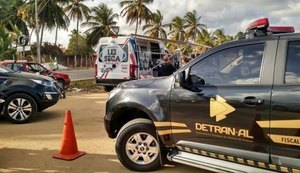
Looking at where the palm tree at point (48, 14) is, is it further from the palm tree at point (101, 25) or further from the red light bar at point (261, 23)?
the red light bar at point (261, 23)

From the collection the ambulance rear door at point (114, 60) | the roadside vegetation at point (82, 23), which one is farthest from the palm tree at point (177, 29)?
the ambulance rear door at point (114, 60)

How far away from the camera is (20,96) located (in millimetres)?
8562

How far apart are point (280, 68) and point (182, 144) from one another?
145cm

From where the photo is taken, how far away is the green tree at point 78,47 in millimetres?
61656

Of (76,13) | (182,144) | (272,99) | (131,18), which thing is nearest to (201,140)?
(182,144)

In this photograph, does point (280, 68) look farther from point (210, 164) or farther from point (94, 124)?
point (94, 124)

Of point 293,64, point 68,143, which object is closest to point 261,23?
point 293,64

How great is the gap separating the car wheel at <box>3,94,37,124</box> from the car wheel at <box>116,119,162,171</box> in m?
4.18

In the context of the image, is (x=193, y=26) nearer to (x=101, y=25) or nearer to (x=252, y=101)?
(x=101, y=25)

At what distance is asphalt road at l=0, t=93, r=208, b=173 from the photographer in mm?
5211

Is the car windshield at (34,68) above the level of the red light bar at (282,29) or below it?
below

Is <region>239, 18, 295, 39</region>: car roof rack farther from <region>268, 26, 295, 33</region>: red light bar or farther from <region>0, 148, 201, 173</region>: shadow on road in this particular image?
<region>0, 148, 201, 173</region>: shadow on road

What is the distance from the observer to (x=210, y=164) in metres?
4.27

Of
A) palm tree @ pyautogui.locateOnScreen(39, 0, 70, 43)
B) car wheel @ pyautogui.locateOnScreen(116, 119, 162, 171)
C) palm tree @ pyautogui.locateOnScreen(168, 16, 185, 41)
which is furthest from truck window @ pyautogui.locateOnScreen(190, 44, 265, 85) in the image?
palm tree @ pyautogui.locateOnScreen(168, 16, 185, 41)
